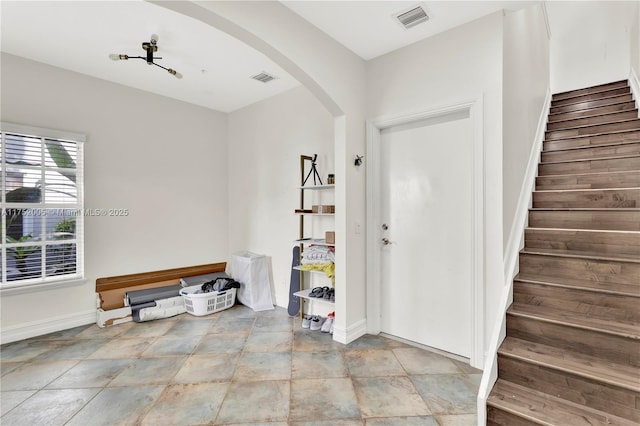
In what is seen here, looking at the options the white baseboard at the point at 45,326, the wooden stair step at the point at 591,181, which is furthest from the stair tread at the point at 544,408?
the white baseboard at the point at 45,326

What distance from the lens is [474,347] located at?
7.94ft

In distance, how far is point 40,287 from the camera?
3.15 meters

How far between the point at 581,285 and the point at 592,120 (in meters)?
2.95

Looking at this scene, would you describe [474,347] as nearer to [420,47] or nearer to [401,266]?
[401,266]

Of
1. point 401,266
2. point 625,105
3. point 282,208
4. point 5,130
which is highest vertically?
point 625,105

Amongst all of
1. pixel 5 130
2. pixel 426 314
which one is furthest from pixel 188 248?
pixel 426 314

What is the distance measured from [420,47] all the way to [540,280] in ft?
7.16

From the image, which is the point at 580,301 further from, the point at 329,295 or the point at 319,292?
the point at 319,292

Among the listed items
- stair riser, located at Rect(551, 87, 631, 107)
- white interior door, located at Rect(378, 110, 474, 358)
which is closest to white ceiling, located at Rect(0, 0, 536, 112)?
white interior door, located at Rect(378, 110, 474, 358)

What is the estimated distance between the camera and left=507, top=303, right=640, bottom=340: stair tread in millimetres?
1729

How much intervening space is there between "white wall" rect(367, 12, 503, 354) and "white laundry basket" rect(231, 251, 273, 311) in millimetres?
2470

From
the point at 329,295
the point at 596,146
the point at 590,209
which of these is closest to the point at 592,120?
the point at 596,146

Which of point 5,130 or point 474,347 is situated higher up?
point 5,130

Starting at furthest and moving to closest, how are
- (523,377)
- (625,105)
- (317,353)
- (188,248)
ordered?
(188,248)
(625,105)
(317,353)
(523,377)
